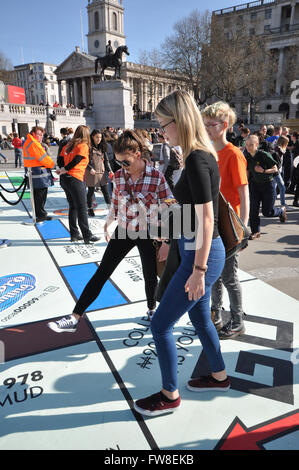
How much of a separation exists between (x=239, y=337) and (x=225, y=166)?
162 cm

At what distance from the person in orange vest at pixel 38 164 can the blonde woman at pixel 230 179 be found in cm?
426

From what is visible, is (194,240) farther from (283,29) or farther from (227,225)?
(283,29)

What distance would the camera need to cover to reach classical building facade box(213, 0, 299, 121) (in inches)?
2324

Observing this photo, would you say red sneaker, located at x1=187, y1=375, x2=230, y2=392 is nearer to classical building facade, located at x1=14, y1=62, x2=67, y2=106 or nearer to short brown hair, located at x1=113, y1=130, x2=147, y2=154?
short brown hair, located at x1=113, y1=130, x2=147, y2=154

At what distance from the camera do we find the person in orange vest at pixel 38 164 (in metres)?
6.19

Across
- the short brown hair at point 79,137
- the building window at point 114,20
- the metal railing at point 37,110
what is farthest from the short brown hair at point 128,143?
the building window at point 114,20

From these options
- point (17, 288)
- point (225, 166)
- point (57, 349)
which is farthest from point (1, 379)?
point (225, 166)

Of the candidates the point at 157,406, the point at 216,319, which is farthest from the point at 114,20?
the point at 157,406

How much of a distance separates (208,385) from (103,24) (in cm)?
8794

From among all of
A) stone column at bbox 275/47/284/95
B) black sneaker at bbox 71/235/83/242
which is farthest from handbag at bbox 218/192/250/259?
stone column at bbox 275/47/284/95

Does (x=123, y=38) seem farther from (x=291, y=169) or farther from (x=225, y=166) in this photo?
(x=225, y=166)

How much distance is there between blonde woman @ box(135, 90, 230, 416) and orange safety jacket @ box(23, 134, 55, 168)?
16.1 feet
